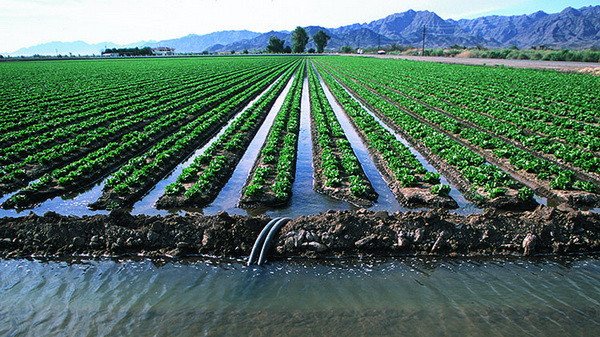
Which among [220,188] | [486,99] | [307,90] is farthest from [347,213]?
[307,90]

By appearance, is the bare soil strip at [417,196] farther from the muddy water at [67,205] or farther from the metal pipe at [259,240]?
the muddy water at [67,205]

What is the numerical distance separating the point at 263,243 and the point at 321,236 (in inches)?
54.6

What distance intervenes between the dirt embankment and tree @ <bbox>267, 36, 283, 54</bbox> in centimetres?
16438

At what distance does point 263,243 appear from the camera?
948cm

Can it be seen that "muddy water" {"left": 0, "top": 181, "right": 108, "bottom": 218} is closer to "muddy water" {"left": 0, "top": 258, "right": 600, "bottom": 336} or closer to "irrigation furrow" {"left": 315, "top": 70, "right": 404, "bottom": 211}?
"muddy water" {"left": 0, "top": 258, "right": 600, "bottom": 336}

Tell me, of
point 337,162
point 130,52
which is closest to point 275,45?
point 130,52

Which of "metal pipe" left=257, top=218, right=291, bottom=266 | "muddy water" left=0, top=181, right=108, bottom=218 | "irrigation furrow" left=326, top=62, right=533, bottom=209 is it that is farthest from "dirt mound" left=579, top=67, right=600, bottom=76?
"muddy water" left=0, top=181, right=108, bottom=218

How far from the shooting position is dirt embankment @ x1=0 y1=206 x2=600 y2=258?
958 cm

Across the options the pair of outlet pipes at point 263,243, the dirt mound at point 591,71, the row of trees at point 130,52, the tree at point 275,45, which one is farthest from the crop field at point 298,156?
the tree at point 275,45

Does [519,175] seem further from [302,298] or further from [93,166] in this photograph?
[93,166]

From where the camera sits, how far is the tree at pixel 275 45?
545 feet

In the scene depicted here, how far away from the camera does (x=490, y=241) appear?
9672 mm

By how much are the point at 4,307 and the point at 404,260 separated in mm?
8188

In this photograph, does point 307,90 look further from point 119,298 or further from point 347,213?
point 119,298
